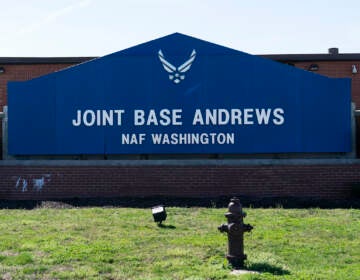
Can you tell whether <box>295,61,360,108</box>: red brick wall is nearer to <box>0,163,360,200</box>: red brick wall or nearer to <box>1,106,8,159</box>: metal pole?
<box>0,163,360,200</box>: red brick wall

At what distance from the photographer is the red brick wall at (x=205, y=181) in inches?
580

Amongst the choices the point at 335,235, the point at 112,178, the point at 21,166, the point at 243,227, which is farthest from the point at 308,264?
the point at 21,166

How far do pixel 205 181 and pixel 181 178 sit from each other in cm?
66

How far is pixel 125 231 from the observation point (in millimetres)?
9688

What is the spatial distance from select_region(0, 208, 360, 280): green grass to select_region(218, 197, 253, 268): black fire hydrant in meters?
0.16

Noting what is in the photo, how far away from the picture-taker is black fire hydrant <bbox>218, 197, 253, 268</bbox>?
678cm

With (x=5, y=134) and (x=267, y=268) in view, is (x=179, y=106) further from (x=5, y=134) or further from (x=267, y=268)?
(x=267, y=268)

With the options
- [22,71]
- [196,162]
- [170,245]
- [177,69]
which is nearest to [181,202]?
[196,162]

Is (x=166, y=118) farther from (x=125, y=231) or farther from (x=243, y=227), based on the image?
(x=243, y=227)

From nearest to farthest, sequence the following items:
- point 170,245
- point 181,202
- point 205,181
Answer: point 170,245 → point 181,202 → point 205,181

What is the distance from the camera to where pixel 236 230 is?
6.75 m

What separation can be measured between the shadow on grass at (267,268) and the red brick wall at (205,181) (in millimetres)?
7739

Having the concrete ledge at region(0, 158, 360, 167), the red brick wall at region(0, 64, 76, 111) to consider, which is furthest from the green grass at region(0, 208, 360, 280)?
the red brick wall at region(0, 64, 76, 111)

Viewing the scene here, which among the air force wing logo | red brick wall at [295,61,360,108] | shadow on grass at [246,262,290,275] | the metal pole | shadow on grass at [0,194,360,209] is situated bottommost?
shadow on grass at [246,262,290,275]
